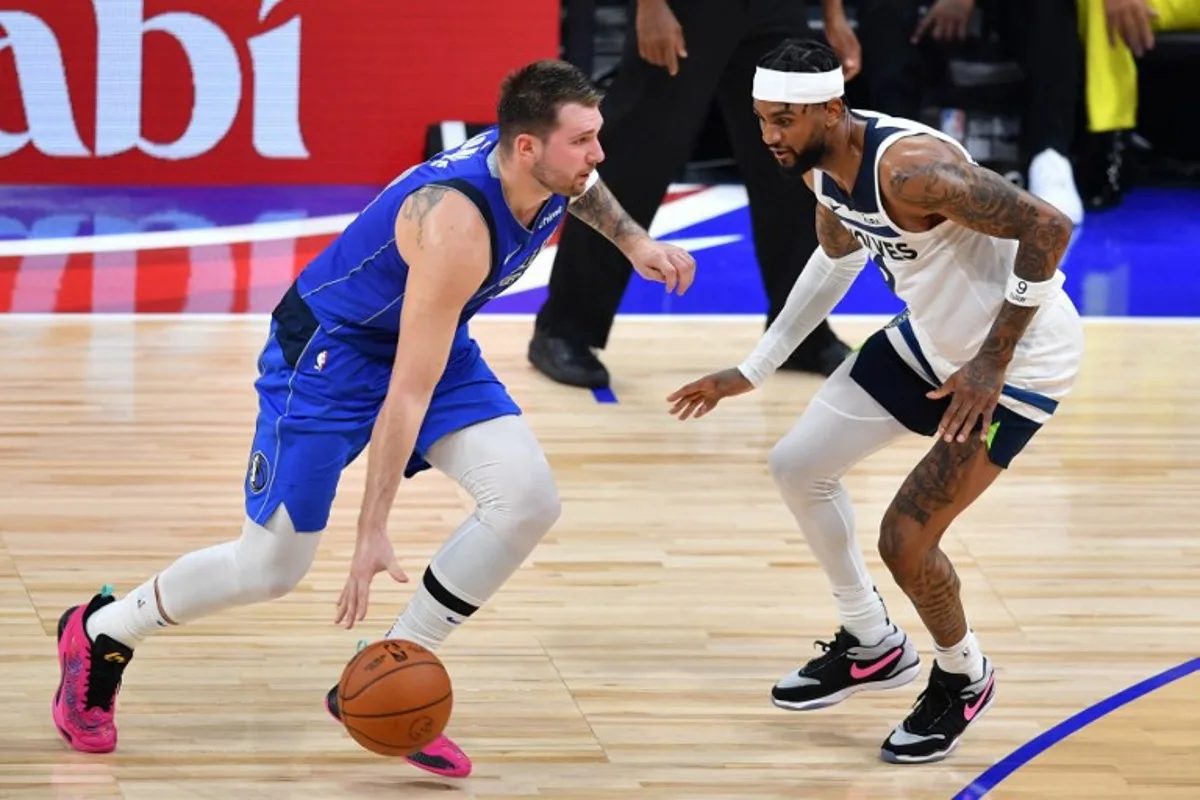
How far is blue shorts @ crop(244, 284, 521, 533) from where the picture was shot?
429 centimetres

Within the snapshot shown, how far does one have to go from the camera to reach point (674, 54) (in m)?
7.04

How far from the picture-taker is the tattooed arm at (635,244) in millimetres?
4555

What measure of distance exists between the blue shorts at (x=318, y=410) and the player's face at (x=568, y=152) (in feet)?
1.57

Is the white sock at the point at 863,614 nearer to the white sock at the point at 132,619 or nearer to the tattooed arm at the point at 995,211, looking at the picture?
the tattooed arm at the point at 995,211

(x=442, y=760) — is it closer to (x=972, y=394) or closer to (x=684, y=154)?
(x=972, y=394)

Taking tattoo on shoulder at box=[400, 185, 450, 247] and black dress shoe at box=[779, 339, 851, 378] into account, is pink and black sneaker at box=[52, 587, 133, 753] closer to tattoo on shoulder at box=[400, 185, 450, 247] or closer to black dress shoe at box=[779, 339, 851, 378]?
tattoo on shoulder at box=[400, 185, 450, 247]

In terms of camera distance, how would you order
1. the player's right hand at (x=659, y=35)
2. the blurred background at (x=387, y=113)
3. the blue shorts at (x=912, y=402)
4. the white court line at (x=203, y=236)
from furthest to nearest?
the blurred background at (x=387, y=113) < the white court line at (x=203, y=236) < the player's right hand at (x=659, y=35) < the blue shorts at (x=912, y=402)

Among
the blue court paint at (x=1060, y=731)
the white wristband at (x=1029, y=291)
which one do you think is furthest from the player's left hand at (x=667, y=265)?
the blue court paint at (x=1060, y=731)

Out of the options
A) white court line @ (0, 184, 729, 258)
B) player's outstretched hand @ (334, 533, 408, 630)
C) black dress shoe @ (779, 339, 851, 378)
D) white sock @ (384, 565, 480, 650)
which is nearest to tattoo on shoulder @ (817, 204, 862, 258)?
white sock @ (384, 565, 480, 650)

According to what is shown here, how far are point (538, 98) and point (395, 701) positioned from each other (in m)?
1.26

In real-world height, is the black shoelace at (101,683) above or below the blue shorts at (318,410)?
below

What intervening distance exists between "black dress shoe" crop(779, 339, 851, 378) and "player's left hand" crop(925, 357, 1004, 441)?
3.24 meters

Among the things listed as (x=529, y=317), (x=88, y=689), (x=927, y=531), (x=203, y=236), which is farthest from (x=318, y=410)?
(x=203, y=236)

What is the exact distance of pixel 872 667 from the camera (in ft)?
15.7
